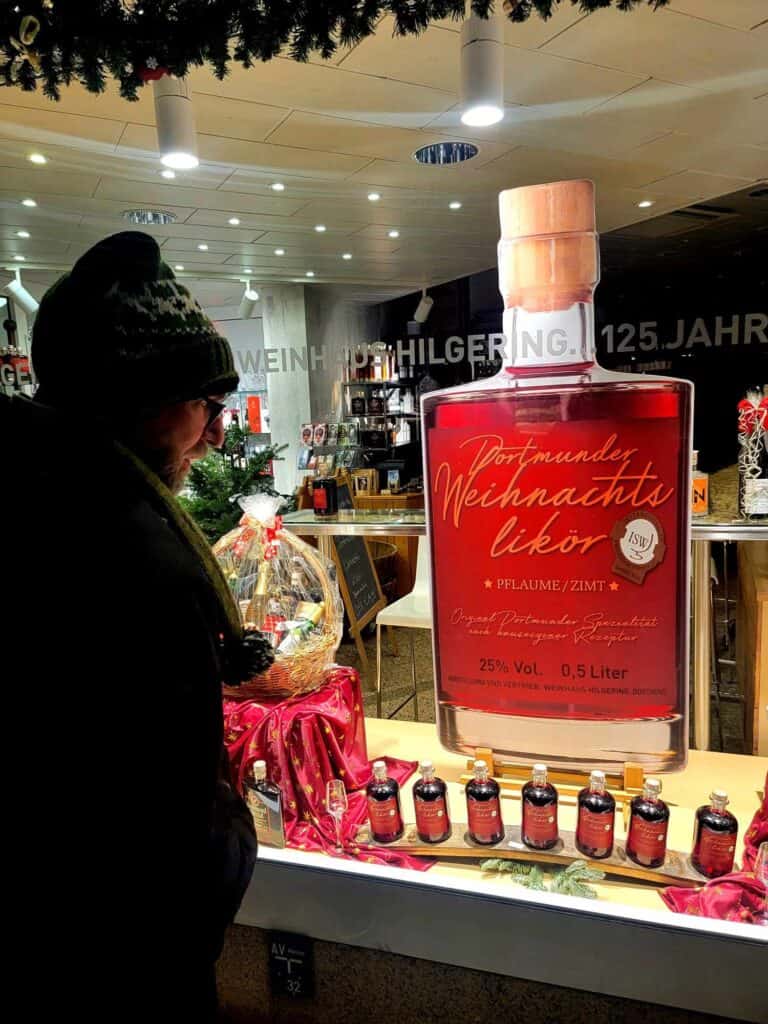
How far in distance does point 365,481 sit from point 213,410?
2396 millimetres

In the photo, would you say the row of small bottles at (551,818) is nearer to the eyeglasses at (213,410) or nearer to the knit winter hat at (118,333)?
the eyeglasses at (213,410)

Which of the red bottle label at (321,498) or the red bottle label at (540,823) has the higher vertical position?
the red bottle label at (321,498)

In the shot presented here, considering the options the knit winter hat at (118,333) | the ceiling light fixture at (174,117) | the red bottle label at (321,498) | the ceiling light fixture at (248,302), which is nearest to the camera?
the knit winter hat at (118,333)

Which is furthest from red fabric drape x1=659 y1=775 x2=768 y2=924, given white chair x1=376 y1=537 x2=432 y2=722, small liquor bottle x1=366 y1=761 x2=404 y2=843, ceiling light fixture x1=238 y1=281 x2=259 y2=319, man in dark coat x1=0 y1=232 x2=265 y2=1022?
ceiling light fixture x1=238 y1=281 x2=259 y2=319

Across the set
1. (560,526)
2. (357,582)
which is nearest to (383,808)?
(560,526)

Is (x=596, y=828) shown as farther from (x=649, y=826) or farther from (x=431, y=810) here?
(x=431, y=810)

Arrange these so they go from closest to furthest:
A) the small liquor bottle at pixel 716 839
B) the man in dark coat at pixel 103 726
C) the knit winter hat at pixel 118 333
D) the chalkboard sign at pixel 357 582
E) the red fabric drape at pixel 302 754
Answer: the man in dark coat at pixel 103 726, the knit winter hat at pixel 118 333, the small liquor bottle at pixel 716 839, the red fabric drape at pixel 302 754, the chalkboard sign at pixel 357 582

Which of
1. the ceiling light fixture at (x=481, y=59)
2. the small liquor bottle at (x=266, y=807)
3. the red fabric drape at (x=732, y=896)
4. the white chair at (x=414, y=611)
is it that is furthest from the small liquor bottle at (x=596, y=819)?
the ceiling light fixture at (x=481, y=59)

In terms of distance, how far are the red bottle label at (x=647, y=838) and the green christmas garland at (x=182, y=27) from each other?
167cm

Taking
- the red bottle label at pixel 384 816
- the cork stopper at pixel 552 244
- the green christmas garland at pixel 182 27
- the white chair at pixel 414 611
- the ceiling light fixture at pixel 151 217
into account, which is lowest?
the red bottle label at pixel 384 816

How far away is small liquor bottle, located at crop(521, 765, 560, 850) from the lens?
1.34m

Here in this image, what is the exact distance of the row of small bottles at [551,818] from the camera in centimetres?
126

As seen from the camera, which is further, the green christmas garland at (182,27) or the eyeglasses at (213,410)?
the green christmas garland at (182,27)

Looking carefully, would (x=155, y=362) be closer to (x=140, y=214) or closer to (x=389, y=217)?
(x=389, y=217)
